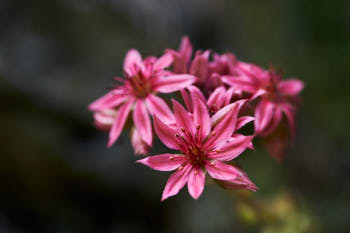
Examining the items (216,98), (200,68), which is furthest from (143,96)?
(216,98)

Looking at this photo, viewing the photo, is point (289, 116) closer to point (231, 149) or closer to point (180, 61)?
point (231, 149)

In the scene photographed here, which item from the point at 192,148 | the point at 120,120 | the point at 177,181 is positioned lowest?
the point at 177,181

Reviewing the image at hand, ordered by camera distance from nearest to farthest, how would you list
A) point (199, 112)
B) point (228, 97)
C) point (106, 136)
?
point (199, 112)
point (228, 97)
point (106, 136)

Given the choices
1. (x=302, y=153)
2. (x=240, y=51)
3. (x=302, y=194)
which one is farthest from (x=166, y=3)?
(x=302, y=194)

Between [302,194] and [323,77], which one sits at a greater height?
[323,77]

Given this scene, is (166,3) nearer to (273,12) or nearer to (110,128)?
(273,12)

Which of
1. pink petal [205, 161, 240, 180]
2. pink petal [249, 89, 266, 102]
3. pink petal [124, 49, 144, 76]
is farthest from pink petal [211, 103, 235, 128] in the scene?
pink petal [124, 49, 144, 76]
